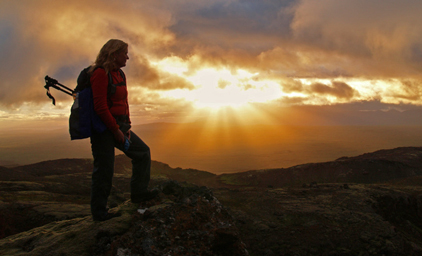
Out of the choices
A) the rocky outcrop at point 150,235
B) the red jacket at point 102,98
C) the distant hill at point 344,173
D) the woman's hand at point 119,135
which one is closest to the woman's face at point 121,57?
the red jacket at point 102,98

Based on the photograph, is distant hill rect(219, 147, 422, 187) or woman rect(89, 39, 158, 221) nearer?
woman rect(89, 39, 158, 221)

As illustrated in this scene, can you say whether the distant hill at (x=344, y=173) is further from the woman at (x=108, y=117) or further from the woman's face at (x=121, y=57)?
the woman's face at (x=121, y=57)

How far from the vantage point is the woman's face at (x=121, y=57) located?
3.98 metres

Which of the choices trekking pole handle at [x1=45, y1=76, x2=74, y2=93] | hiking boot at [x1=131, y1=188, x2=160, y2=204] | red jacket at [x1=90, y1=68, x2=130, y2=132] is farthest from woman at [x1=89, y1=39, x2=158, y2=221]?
trekking pole handle at [x1=45, y1=76, x2=74, y2=93]

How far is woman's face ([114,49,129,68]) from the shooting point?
3985 millimetres

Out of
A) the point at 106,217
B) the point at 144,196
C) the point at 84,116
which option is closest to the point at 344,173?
the point at 144,196

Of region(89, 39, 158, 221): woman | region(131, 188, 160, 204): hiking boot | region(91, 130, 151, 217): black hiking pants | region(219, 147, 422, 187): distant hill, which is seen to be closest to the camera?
region(89, 39, 158, 221): woman

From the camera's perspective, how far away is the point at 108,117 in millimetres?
3744

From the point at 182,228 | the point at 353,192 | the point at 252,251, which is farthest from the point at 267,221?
the point at 353,192

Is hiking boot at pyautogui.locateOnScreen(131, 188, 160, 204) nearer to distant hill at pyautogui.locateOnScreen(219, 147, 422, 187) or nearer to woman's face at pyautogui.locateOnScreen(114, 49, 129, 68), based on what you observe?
woman's face at pyautogui.locateOnScreen(114, 49, 129, 68)

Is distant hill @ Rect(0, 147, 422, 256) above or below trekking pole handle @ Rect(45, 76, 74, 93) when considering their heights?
below

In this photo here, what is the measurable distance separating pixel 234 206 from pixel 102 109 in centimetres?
545

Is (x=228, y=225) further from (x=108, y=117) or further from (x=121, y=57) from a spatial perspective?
(x=121, y=57)

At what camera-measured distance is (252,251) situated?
5.18m
